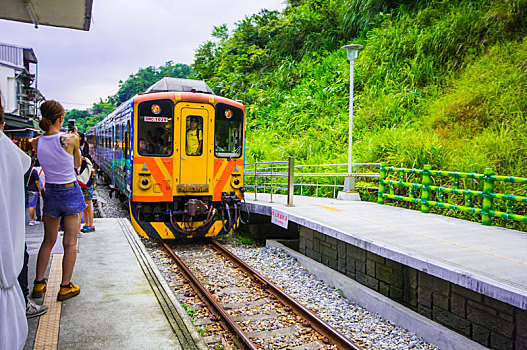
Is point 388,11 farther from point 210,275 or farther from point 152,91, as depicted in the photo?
point 210,275

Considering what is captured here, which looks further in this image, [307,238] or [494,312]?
[307,238]

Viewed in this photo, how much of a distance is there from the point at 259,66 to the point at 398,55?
10567 mm

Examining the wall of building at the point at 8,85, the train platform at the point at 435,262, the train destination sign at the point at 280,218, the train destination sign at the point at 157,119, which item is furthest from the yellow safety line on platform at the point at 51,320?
the wall of building at the point at 8,85

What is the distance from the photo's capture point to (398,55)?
637 inches

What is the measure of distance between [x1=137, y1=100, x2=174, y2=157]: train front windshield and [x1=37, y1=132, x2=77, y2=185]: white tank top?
4.62m

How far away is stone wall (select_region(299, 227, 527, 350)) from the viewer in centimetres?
399

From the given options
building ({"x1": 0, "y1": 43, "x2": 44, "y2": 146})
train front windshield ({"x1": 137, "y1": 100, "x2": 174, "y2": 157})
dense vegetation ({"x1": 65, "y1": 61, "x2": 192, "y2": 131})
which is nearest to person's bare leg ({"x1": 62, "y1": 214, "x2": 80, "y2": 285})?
train front windshield ({"x1": 137, "y1": 100, "x2": 174, "y2": 157})

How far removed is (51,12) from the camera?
183 inches

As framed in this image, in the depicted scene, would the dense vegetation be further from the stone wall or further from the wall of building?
the stone wall

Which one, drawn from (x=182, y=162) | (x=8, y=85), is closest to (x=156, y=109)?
Result: (x=182, y=162)

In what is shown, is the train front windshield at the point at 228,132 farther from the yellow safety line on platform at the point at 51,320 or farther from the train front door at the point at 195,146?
the yellow safety line on platform at the point at 51,320

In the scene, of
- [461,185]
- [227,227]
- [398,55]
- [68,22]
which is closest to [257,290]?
[227,227]

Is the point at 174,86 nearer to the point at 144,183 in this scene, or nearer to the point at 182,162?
the point at 182,162

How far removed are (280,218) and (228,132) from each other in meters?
2.21
